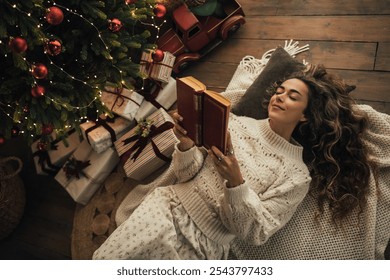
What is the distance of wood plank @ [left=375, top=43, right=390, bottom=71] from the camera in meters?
2.20

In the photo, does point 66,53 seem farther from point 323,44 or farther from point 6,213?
point 323,44

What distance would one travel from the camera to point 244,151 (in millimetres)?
1661

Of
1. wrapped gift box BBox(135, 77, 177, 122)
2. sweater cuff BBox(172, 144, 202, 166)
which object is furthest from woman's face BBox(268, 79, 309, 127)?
wrapped gift box BBox(135, 77, 177, 122)

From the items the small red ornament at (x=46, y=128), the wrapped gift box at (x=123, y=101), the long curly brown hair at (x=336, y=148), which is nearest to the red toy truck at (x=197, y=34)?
the wrapped gift box at (x=123, y=101)

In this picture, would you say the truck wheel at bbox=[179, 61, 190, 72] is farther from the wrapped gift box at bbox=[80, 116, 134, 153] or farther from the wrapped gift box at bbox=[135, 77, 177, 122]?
the wrapped gift box at bbox=[80, 116, 134, 153]

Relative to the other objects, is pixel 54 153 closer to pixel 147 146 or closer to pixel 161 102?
pixel 147 146

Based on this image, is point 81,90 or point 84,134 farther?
point 84,134

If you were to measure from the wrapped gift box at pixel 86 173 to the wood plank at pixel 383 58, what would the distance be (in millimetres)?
1670

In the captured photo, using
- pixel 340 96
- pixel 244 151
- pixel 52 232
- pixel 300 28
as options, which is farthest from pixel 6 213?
pixel 300 28

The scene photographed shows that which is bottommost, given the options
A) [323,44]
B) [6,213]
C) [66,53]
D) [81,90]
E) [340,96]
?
[323,44]

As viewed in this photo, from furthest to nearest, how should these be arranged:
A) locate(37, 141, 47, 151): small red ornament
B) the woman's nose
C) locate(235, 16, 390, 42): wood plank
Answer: locate(235, 16, 390, 42): wood plank
locate(37, 141, 47, 151): small red ornament
the woman's nose

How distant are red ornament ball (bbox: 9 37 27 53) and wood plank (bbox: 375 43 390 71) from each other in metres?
1.93

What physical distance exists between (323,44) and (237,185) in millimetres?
1390

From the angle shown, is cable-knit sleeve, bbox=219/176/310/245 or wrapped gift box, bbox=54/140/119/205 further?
wrapped gift box, bbox=54/140/119/205
